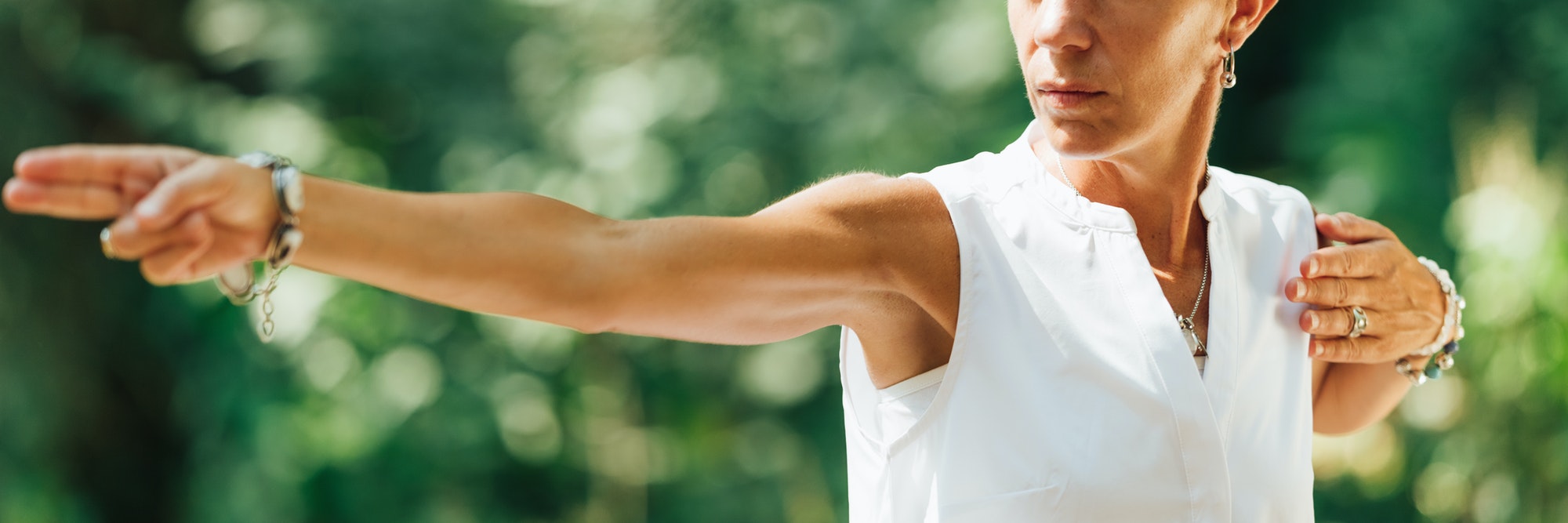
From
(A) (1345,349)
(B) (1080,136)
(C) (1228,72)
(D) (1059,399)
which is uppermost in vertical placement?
(C) (1228,72)

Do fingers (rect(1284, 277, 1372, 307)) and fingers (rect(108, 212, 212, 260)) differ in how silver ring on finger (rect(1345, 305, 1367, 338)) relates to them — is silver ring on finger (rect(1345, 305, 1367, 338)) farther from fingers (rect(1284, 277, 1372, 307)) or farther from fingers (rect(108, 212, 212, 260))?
fingers (rect(108, 212, 212, 260))

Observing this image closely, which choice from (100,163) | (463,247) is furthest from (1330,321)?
(100,163)

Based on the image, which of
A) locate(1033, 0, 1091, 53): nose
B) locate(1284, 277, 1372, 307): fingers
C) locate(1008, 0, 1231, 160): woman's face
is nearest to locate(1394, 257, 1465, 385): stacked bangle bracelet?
locate(1284, 277, 1372, 307): fingers

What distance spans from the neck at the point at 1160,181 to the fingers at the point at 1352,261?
122 mm

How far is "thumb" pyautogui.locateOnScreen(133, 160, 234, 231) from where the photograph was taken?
2.57 feet

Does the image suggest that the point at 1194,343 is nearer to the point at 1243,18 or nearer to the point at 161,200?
the point at 1243,18

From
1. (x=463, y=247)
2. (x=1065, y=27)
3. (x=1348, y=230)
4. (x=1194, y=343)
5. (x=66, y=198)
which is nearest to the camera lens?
(x=66, y=198)

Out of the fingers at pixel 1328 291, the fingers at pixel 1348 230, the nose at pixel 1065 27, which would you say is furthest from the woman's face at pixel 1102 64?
the fingers at pixel 1348 230

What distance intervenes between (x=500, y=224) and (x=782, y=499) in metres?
2.53

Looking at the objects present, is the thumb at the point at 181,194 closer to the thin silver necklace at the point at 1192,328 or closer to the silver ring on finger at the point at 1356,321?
the thin silver necklace at the point at 1192,328

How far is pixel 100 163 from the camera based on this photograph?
0.80 m

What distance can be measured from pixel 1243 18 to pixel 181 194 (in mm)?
1040

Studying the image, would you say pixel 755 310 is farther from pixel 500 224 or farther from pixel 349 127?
pixel 349 127

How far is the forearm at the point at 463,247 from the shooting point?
0.86m
